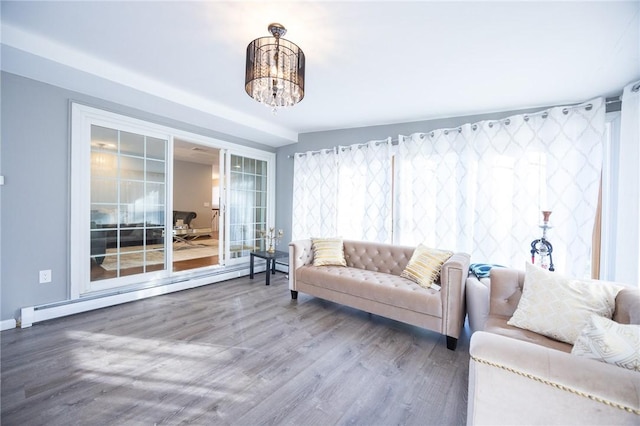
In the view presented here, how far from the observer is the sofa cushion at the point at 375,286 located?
7.95 feet

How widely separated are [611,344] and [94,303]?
4.20 meters

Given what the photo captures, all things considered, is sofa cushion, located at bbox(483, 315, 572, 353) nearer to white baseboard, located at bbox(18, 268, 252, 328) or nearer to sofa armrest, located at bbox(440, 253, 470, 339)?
sofa armrest, located at bbox(440, 253, 470, 339)

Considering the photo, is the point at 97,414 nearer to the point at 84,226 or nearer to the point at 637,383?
the point at 84,226

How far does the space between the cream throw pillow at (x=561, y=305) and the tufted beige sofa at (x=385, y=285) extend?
59 cm

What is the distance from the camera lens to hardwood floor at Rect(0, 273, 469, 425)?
1519mm

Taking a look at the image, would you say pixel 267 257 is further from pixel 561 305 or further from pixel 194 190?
pixel 194 190

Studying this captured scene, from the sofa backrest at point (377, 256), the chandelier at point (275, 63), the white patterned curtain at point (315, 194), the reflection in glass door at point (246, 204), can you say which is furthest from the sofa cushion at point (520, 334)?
the reflection in glass door at point (246, 204)

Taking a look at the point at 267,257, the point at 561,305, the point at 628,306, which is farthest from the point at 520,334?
the point at 267,257

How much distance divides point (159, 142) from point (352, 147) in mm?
2772

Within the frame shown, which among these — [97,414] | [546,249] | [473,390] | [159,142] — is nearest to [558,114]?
[546,249]

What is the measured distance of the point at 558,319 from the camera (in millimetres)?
1564

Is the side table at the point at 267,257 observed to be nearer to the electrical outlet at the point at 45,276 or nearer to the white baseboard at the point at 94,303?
the white baseboard at the point at 94,303

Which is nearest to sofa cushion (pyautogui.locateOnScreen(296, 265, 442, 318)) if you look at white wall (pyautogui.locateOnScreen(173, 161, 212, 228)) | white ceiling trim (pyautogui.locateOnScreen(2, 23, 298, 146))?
white ceiling trim (pyautogui.locateOnScreen(2, 23, 298, 146))

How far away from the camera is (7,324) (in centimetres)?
238
